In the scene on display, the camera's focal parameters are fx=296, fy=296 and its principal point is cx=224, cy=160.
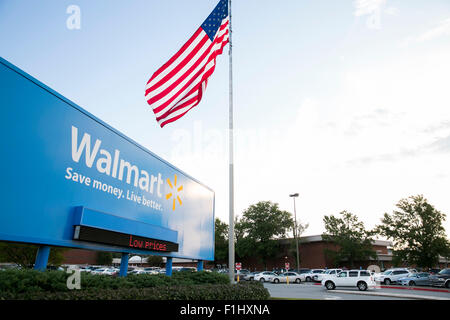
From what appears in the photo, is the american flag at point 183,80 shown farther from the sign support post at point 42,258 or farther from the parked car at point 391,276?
the parked car at point 391,276

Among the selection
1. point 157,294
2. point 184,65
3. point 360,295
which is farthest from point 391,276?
point 157,294

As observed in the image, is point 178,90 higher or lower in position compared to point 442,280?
higher

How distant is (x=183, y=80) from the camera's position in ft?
34.2

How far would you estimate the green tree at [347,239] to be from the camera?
47.6 metres

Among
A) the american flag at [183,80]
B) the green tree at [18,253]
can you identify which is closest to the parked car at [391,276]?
the american flag at [183,80]

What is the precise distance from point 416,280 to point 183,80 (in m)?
34.6

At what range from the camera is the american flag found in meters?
10.3

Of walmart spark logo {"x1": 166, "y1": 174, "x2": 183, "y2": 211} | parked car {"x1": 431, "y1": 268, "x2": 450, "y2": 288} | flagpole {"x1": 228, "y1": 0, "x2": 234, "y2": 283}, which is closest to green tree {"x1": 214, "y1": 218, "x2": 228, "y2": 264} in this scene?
parked car {"x1": 431, "y1": 268, "x2": 450, "y2": 288}

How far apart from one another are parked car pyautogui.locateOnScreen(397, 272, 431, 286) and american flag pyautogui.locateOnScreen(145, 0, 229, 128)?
33762 mm

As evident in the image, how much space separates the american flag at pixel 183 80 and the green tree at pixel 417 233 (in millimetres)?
45805

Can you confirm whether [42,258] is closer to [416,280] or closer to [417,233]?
[416,280]

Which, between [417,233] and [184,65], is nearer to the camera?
[184,65]
